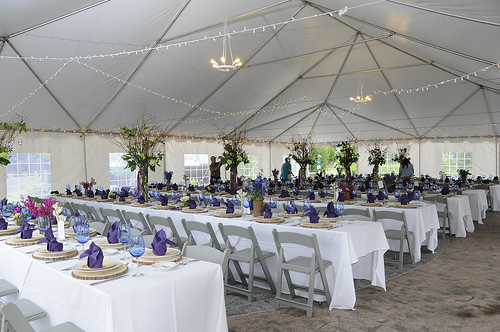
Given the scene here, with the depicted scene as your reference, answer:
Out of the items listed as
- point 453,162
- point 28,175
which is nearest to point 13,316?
point 28,175

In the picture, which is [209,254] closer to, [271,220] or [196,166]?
[271,220]

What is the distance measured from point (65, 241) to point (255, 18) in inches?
275

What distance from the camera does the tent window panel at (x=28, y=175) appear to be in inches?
429

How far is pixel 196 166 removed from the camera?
53.1 feet

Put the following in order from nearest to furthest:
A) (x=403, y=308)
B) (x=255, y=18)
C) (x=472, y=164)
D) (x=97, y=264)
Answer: (x=97, y=264), (x=403, y=308), (x=255, y=18), (x=472, y=164)

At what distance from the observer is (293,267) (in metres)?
4.18

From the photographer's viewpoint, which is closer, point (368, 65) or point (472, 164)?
point (368, 65)

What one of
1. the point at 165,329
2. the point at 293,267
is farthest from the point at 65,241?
the point at 293,267

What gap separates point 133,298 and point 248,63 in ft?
31.9

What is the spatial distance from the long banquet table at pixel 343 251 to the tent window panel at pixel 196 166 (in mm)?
10401

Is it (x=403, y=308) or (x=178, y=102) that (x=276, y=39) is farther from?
(x=403, y=308)

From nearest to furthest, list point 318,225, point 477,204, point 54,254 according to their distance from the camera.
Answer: point 54,254
point 318,225
point 477,204

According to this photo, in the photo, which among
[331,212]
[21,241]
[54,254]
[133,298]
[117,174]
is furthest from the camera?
[117,174]

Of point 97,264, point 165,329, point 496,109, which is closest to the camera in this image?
point 165,329
